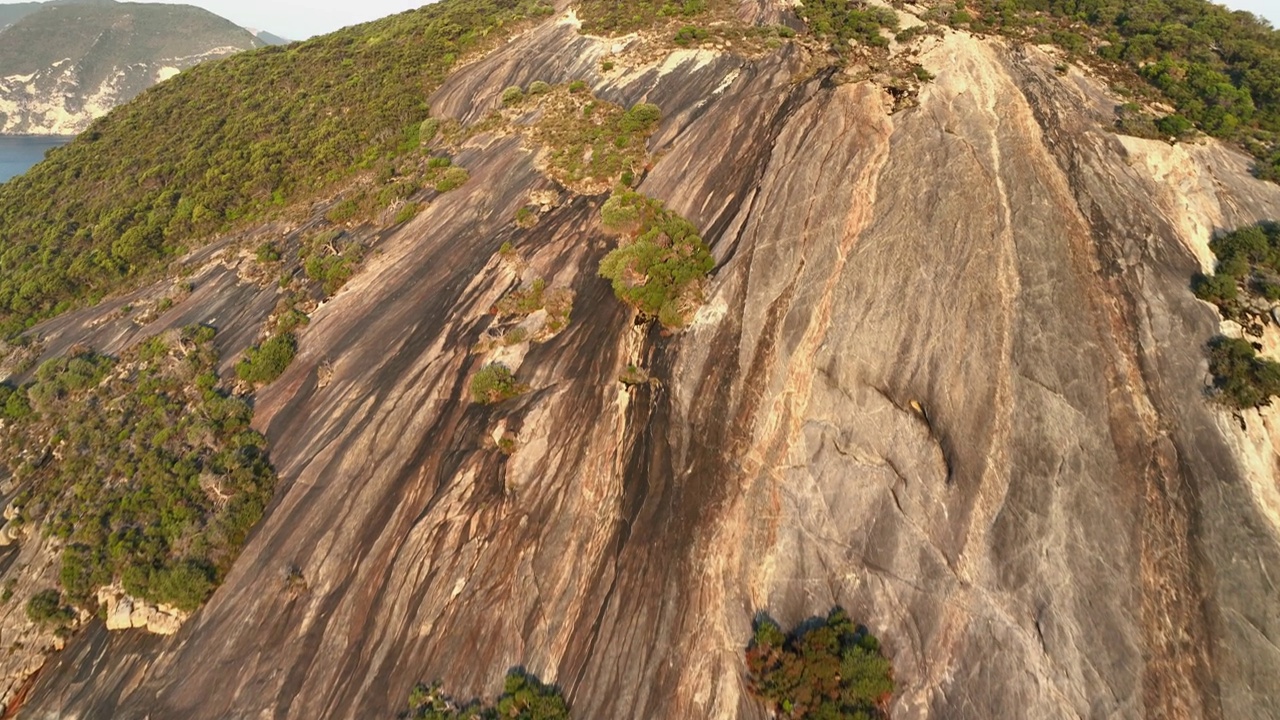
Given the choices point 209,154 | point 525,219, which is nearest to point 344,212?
point 525,219

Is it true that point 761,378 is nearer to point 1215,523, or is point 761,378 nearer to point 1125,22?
point 1215,523

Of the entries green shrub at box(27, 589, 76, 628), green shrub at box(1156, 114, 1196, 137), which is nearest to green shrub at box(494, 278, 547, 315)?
green shrub at box(27, 589, 76, 628)

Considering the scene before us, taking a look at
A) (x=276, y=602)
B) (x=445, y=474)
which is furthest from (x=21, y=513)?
(x=445, y=474)

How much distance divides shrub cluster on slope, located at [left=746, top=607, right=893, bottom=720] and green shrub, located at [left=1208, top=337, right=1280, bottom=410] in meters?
15.9

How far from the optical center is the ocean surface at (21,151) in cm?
13675

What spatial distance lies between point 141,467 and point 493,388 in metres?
19.3

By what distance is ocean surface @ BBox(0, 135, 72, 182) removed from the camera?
137 meters

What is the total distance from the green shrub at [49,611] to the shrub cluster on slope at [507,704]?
A: 17.2 meters

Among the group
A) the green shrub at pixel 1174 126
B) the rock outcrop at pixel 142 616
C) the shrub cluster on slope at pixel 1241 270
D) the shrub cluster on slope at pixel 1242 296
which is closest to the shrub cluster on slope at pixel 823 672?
the shrub cluster on slope at pixel 1242 296

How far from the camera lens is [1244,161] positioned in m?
27.6

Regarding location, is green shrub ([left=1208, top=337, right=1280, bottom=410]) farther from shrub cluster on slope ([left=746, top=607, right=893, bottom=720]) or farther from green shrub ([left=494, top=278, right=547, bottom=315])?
green shrub ([left=494, top=278, right=547, bottom=315])

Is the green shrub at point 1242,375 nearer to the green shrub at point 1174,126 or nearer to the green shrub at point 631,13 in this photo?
the green shrub at point 1174,126

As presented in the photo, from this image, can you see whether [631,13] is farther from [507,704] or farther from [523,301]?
[507,704]

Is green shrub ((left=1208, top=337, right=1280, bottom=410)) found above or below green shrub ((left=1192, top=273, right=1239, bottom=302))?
below
